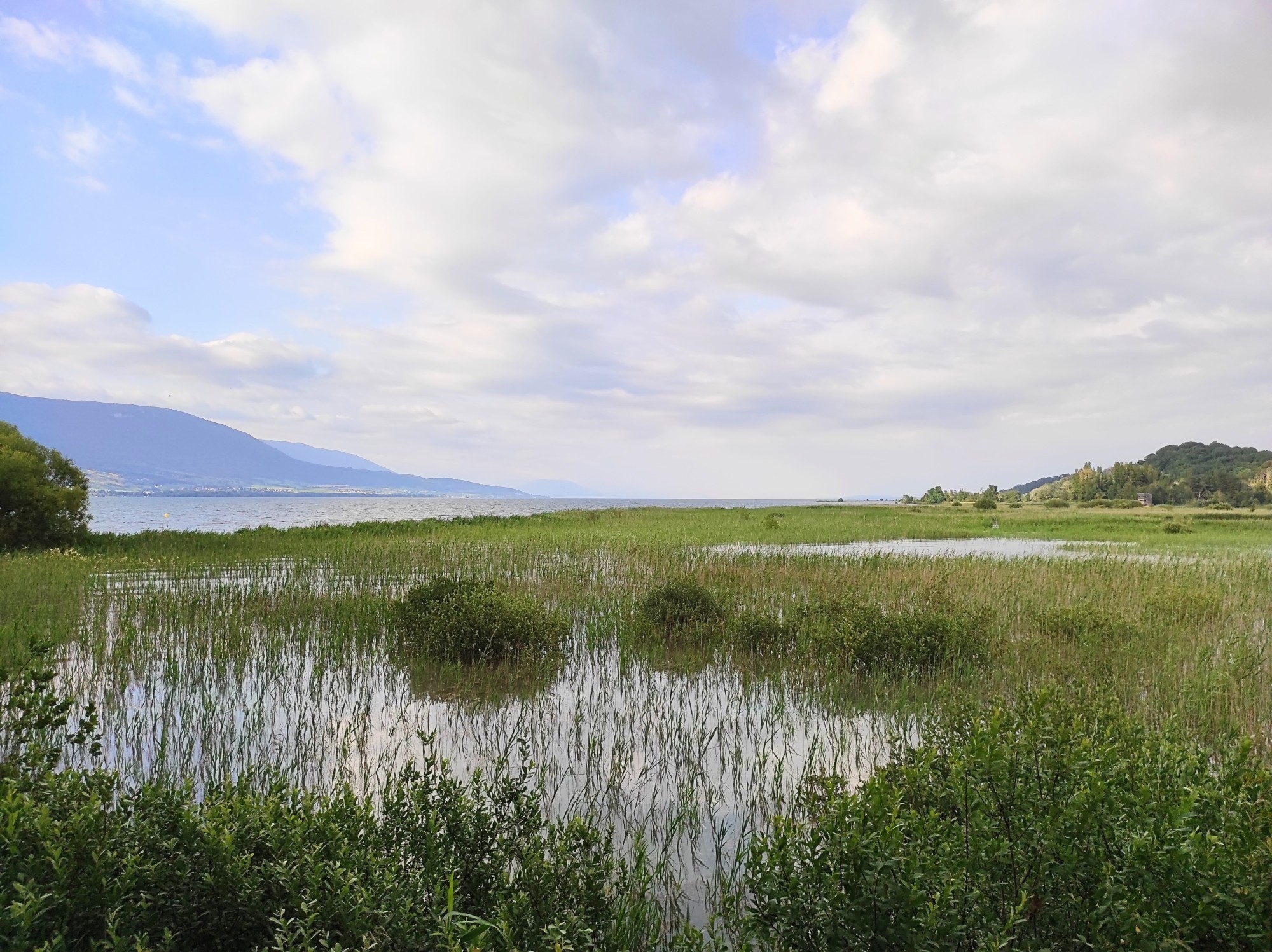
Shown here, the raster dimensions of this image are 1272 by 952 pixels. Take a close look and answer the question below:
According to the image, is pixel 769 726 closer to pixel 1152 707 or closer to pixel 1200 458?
pixel 1152 707

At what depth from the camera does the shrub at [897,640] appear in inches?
363

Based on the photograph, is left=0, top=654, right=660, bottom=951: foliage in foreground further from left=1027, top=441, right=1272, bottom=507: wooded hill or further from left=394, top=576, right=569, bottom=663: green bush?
left=1027, top=441, right=1272, bottom=507: wooded hill

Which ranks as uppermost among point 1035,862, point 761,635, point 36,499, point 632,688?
point 36,499

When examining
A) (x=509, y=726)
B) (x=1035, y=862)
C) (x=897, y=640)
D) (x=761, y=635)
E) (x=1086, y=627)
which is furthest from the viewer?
(x=761, y=635)

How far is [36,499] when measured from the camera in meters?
20.4

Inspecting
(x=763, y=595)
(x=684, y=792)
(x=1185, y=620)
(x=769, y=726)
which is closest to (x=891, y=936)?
(x=684, y=792)

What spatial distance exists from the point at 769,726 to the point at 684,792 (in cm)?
194

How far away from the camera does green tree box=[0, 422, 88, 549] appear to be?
19891mm

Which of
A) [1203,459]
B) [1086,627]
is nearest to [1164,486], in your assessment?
[1203,459]

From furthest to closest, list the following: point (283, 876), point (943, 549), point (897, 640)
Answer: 1. point (943, 549)
2. point (897, 640)
3. point (283, 876)

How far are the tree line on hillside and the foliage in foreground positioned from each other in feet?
278

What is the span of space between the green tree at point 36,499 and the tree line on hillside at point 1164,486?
83203mm

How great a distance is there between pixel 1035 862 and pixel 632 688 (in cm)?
604

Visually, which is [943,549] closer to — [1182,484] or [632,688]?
[632,688]
